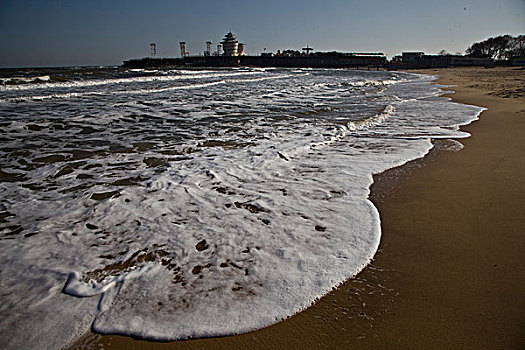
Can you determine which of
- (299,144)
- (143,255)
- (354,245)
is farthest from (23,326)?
(299,144)

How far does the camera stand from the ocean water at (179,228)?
185 cm

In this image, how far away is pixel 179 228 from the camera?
9.27 ft

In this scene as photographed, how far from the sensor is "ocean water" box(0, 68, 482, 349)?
6.08ft

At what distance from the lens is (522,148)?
5.17m

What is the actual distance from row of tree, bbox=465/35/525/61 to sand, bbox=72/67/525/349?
101m

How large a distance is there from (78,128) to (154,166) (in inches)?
169

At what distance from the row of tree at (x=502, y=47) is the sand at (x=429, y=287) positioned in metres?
101

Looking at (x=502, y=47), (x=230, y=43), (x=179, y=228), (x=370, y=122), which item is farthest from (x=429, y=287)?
(x=230, y=43)

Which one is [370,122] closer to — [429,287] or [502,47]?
[429,287]

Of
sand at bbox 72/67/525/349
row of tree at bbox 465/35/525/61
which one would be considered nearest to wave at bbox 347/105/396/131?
sand at bbox 72/67/525/349

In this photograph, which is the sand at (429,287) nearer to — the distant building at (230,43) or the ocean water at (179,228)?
the ocean water at (179,228)

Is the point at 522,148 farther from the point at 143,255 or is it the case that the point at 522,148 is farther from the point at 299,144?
the point at 143,255

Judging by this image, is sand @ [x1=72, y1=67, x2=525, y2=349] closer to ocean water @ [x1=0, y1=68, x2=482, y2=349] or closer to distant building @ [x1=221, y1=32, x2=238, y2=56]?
ocean water @ [x1=0, y1=68, x2=482, y2=349]

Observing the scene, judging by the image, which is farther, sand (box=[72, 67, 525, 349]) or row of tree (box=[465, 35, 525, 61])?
row of tree (box=[465, 35, 525, 61])
